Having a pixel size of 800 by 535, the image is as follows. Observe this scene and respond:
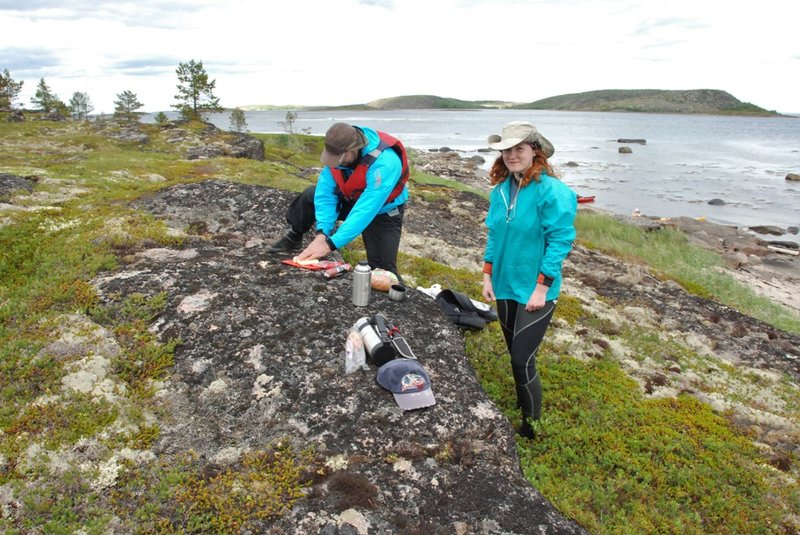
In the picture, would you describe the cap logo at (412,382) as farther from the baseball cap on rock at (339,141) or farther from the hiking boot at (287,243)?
the hiking boot at (287,243)

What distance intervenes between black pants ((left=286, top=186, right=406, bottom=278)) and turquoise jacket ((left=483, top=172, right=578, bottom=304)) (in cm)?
232

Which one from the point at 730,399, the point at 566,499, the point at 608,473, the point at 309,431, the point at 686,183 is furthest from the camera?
the point at 686,183

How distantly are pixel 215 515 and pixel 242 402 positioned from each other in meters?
1.40

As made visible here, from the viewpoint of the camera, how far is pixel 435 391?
587 cm

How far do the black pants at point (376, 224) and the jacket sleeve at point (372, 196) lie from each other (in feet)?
3.10

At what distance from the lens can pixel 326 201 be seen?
823 centimetres

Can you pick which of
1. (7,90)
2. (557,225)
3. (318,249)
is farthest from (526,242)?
(7,90)

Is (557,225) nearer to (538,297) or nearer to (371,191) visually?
(538,297)

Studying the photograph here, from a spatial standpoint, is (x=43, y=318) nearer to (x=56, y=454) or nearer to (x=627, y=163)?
(x=56, y=454)

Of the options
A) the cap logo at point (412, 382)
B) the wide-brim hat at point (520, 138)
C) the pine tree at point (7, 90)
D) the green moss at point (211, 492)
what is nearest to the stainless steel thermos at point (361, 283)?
the cap logo at point (412, 382)

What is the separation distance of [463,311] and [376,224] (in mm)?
2519

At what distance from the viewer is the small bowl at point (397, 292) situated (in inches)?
305

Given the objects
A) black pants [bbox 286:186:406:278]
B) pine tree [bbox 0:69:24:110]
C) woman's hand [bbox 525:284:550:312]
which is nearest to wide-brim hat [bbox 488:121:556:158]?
woman's hand [bbox 525:284:550:312]

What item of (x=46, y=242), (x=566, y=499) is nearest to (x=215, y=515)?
(x=566, y=499)
